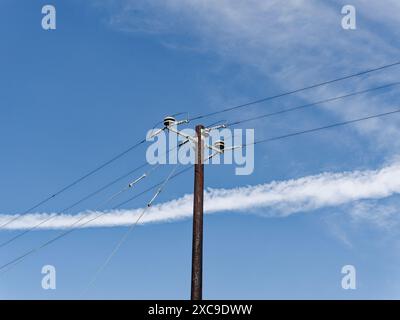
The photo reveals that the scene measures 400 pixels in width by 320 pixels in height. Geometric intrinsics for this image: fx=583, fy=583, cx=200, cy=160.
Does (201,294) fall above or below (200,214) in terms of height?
below

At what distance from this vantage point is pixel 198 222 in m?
17.4

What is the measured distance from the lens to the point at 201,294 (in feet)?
53.4

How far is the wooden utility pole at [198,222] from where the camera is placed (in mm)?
16375

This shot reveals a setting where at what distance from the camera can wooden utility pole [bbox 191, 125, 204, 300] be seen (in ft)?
53.7
